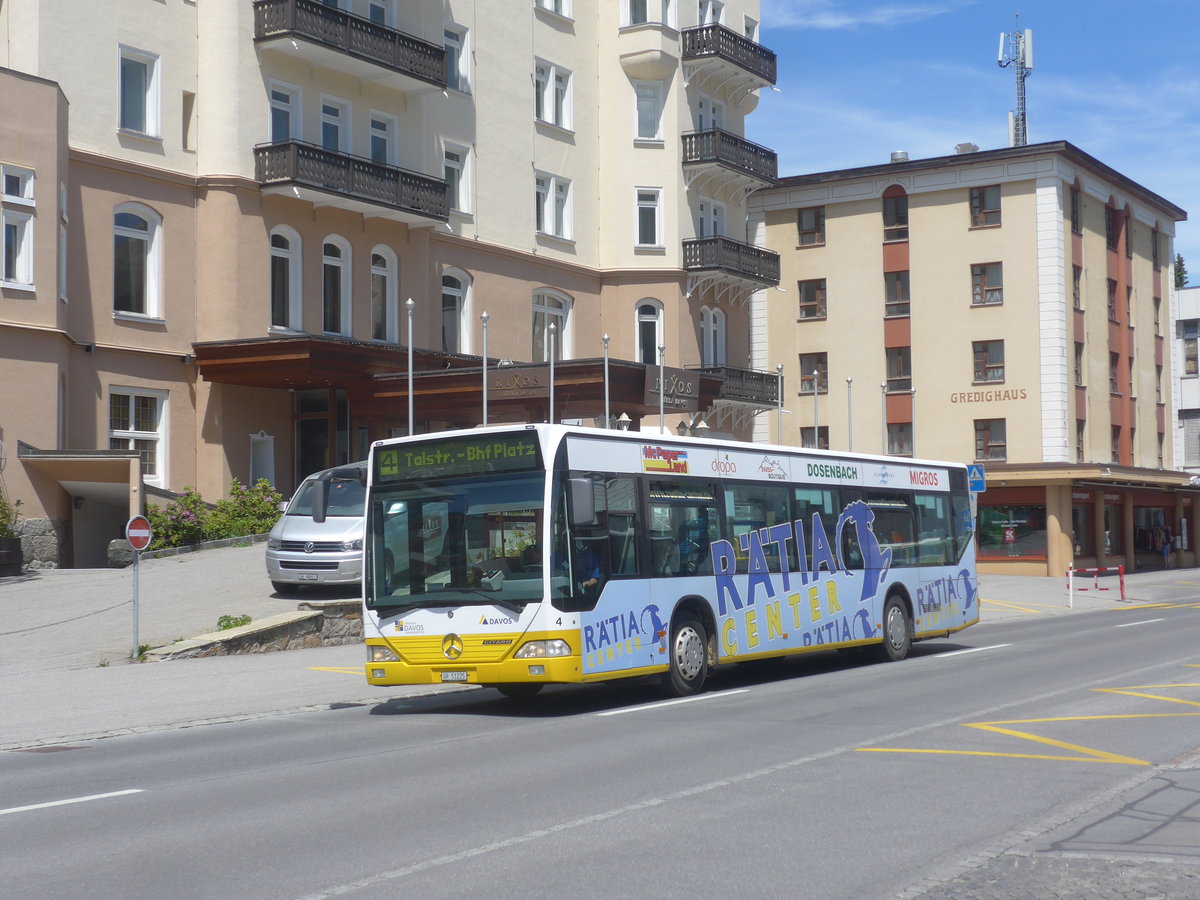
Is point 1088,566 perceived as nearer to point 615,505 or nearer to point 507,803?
point 615,505

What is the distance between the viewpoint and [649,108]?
1816 inches

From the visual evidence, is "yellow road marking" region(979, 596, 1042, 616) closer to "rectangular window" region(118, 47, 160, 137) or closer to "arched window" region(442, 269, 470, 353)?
"arched window" region(442, 269, 470, 353)

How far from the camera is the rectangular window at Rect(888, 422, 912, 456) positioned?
53031 mm

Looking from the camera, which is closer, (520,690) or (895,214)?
(520,690)

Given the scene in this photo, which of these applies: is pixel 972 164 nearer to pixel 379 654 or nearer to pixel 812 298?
pixel 812 298

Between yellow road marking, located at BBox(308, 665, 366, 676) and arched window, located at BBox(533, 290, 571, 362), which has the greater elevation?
arched window, located at BBox(533, 290, 571, 362)

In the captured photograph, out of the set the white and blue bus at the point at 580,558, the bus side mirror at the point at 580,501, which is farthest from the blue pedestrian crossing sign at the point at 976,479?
the bus side mirror at the point at 580,501

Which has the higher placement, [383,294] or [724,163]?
[724,163]

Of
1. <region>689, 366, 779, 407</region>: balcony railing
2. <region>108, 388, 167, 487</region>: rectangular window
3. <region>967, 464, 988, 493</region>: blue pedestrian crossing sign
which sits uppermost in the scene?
<region>689, 366, 779, 407</region>: balcony railing

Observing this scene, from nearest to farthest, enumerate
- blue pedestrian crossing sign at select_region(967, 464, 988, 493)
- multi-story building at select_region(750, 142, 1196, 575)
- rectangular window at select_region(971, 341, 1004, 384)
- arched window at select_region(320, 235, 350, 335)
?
blue pedestrian crossing sign at select_region(967, 464, 988, 493)
arched window at select_region(320, 235, 350, 335)
multi-story building at select_region(750, 142, 1196, 575)
rectangular window at select_region(971, 341, 1004, 384)

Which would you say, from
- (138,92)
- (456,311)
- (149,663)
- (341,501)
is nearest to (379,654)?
(149,663)

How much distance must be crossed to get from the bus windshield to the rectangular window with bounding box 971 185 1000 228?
41.8 m

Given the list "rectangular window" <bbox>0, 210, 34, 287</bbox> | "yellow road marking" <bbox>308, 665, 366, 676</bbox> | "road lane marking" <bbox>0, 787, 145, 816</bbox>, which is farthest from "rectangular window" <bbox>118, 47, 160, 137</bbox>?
"road lane marking" <bbox>0, 787, 145, 816</bbox>

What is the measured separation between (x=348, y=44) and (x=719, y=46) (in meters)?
15.3
